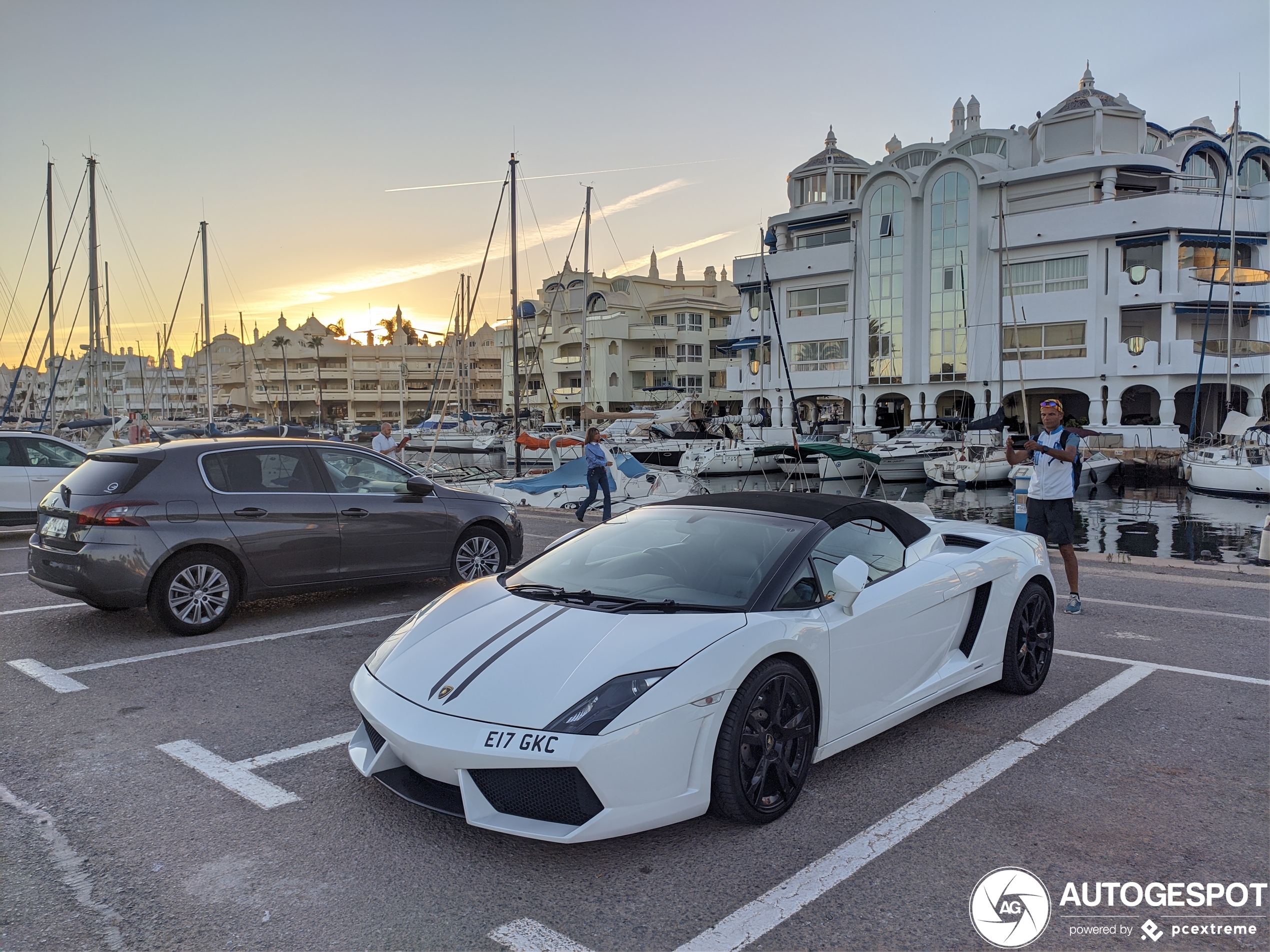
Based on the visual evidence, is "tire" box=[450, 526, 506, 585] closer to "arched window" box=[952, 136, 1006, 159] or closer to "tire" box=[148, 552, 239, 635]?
"tire" box=[148, 552, 239, 635]

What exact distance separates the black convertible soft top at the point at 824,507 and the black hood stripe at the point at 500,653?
1.39 m

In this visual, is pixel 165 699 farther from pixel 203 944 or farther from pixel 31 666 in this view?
pixel 203 944

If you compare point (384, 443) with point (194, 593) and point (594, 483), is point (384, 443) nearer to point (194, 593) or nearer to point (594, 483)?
point (594, 483)

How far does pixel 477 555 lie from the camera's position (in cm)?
885

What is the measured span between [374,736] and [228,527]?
4039 mm

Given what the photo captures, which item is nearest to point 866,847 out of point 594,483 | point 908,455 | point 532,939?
point 532,939

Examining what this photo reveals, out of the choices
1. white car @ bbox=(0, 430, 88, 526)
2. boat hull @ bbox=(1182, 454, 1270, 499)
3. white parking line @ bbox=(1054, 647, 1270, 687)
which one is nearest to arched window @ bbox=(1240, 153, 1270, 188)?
boat hull @ bbox=(1182, 454, 1270, 499)

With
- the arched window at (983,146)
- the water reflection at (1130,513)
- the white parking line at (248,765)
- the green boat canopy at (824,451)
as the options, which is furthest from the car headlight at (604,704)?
the arched window at (983,146)

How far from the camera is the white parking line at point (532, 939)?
9.15 ft

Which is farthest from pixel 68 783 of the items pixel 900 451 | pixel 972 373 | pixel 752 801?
pixel 972 373

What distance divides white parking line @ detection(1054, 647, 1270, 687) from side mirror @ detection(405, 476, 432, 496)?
557cm

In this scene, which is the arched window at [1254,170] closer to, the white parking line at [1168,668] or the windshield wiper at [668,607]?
the white parking line at [1168,668]

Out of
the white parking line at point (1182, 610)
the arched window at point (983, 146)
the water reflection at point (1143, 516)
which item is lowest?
the water reflection at point (1143, 516)

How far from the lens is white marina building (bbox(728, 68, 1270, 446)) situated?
42.9 metres
